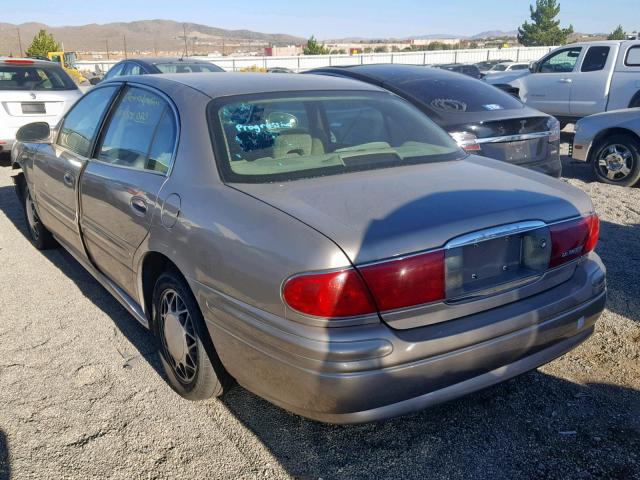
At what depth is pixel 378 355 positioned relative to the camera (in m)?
2.19

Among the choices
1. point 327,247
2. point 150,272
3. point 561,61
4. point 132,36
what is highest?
point 132,36

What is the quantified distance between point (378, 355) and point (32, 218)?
175 inches

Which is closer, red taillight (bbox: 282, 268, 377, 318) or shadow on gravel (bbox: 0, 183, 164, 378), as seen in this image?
red taillight (bbox: 282, 268, 377, 318)

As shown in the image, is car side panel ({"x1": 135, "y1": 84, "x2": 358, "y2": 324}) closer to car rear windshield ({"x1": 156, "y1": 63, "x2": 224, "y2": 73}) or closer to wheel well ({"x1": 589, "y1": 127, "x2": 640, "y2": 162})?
wheel well ({"x1": 589, "y1": 127, "x2": 640, "y2": 162})

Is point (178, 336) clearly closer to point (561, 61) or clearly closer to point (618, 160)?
point (618, 160)

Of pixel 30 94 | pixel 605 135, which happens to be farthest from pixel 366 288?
pixel 30 94

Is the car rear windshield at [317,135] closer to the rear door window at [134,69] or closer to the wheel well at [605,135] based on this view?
the wheel well at [605,135]

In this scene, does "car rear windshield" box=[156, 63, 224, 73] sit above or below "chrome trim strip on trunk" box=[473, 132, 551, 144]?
above

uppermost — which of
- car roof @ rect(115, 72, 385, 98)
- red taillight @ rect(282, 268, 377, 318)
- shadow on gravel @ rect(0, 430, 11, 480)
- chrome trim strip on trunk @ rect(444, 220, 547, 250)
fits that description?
car roof @ rect(115, 72, 385, 98)

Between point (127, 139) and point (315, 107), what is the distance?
1143 millimetres

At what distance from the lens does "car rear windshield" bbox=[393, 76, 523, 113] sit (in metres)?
6.02

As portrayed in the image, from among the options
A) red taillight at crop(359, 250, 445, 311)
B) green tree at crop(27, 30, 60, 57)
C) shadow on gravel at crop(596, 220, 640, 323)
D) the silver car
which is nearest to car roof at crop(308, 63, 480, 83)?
the silver car

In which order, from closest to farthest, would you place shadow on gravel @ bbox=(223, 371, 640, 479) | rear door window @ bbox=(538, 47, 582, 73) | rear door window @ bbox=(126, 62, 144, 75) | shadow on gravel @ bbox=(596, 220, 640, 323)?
shadow on gravel @ bbox=(223, 371, 640, 479)
shadow on gravel @ bbox=(596, 220, 640, 323)
rear door window @ bbox=(126, 62, 144, 75)
rear door window @ bbox=(538, 47, 582, 73)

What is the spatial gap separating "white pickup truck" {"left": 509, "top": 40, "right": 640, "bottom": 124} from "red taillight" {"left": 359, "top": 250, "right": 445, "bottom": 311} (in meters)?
10.3
